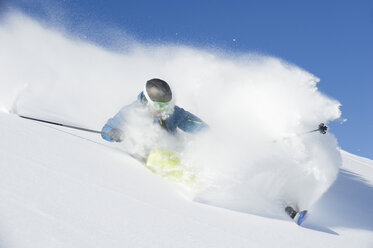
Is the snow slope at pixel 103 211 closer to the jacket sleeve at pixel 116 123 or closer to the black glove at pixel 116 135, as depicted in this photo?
the black glove at pixel 116 135

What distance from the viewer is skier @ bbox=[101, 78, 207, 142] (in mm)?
4152

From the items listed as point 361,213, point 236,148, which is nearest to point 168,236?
point 236,148

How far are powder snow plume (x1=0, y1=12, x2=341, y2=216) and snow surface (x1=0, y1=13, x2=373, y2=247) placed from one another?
0.02m

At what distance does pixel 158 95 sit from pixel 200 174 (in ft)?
3.93

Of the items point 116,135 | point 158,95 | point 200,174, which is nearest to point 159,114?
point 158,95

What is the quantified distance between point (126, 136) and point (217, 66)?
4.74m

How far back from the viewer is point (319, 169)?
167 inches

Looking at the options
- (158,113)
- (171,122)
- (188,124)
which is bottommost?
(158,113)

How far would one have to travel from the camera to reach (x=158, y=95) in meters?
4.12

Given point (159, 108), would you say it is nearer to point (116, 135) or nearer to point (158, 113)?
point (158, 113)

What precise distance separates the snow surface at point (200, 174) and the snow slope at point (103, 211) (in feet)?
0.03

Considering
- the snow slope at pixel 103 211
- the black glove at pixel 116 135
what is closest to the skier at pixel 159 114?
the black glove at pixel 116 135

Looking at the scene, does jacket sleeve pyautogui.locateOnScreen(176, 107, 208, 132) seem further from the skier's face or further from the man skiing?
the skier's face

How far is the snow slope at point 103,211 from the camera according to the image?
1642 mm
